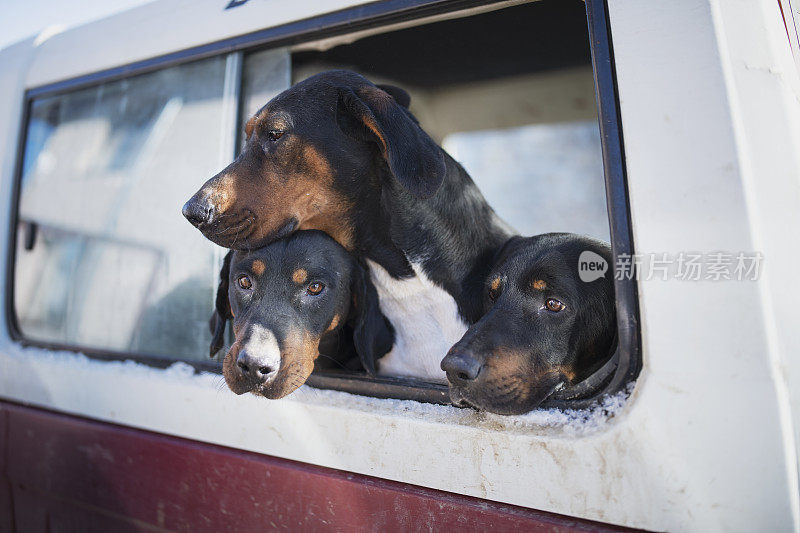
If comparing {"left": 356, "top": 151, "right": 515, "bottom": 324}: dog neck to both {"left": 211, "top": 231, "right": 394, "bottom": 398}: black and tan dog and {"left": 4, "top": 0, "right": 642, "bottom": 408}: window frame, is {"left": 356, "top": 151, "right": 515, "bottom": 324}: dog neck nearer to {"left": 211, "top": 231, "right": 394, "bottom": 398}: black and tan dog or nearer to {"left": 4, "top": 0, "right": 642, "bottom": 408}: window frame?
{"left": 211, "top": 231, "right": 394, "bottom": 398}: black and tan dog

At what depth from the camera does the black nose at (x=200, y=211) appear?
69.1 inches

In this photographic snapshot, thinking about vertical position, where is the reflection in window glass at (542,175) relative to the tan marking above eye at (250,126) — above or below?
above

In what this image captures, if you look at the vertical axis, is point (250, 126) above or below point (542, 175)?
below

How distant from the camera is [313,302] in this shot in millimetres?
2023

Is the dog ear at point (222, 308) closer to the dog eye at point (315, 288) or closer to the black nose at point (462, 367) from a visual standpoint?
the dog eye at point (315, 288)

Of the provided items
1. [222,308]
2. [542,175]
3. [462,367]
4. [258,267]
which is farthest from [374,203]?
[542,175]

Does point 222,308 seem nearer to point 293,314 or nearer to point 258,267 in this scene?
point 258,267

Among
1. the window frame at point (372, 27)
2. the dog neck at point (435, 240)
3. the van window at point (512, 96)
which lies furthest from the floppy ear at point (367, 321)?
the van window at point (512, 96)

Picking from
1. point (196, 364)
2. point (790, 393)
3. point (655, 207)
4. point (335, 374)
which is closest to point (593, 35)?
point (655, 207)

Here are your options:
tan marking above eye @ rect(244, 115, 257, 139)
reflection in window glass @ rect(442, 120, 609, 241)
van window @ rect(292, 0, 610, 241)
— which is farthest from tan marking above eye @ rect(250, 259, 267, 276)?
reflection in window glass @ rect(442, 120, 609, 241)

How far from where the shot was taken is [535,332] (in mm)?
1724

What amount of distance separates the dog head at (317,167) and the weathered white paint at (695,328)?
755mm

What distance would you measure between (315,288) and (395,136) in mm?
628

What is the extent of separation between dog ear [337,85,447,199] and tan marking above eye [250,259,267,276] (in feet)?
1.93
